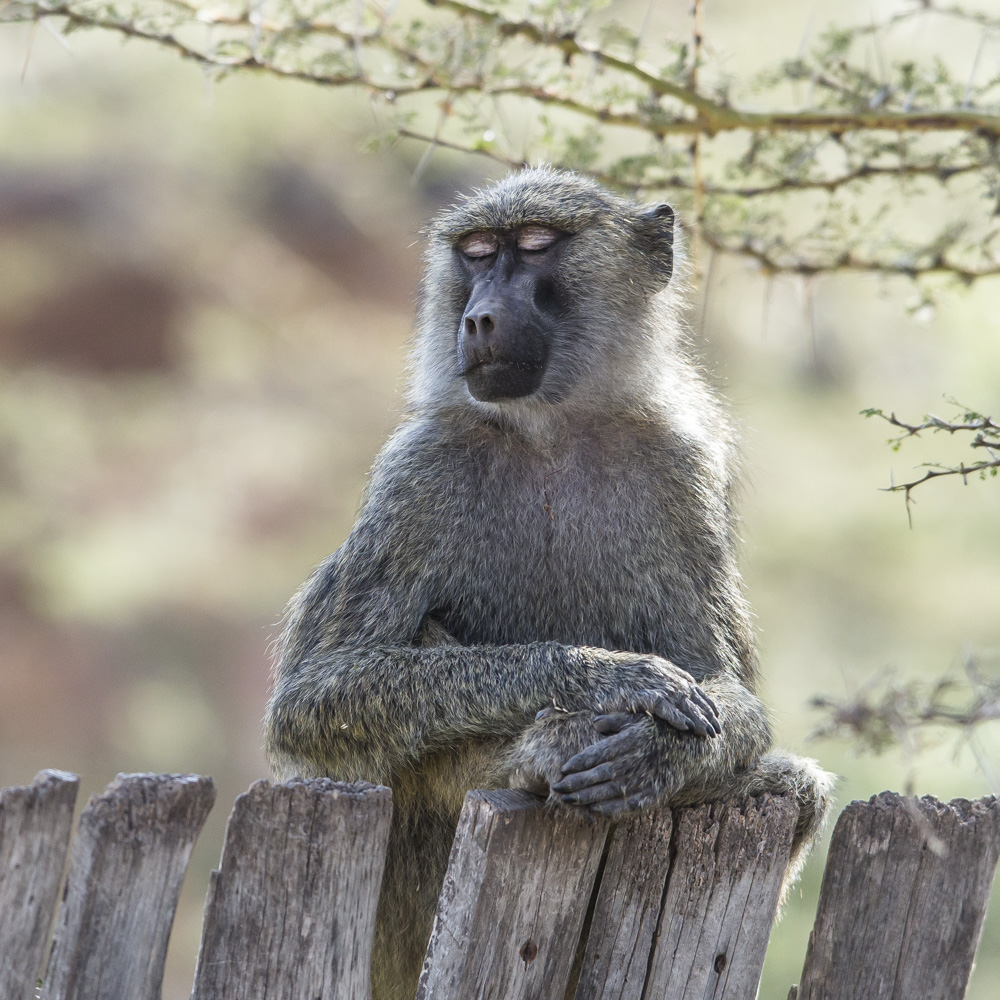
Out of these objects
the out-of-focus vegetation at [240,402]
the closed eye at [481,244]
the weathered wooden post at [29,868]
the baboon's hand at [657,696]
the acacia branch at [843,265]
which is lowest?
the weathered wooden post at [29,868]

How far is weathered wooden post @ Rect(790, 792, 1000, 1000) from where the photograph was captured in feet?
9.34

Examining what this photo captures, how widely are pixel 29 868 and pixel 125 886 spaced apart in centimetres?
17

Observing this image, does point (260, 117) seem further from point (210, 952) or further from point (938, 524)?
point (210, 952)

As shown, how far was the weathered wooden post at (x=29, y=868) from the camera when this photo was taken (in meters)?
2.21

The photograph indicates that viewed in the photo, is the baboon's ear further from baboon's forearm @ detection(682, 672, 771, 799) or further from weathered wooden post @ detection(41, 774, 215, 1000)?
weathered wooden post @ detection(41, 774, 215, 1000)

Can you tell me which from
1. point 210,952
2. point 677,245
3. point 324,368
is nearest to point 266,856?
point 210,952

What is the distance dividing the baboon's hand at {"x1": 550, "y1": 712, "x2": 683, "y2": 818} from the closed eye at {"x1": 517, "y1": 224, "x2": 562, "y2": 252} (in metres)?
Answer: 1.47

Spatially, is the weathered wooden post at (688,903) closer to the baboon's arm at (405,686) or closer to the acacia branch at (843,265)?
the baboon's arm at (405,686)

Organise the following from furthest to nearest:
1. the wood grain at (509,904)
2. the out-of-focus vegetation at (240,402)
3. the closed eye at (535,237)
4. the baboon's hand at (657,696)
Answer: the out-of-focus vegetation at (240,402), the closed eye at (535,237), the baboon's hand at (657,696), the wood grain at (509,904)

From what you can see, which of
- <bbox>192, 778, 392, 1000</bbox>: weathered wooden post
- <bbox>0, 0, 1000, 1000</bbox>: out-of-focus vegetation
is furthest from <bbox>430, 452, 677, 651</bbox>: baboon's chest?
<bbox>0, 0, 1000, 1000</bbox>: out-of-focus vegetation

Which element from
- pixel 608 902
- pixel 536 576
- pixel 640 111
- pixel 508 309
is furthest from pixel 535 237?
pixel 608 902

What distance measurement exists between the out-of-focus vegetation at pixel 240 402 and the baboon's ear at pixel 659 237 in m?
5.42

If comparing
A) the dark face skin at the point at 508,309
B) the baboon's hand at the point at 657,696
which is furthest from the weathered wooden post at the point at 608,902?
the dark face skin at the point at 508,309

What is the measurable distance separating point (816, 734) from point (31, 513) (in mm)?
10445
